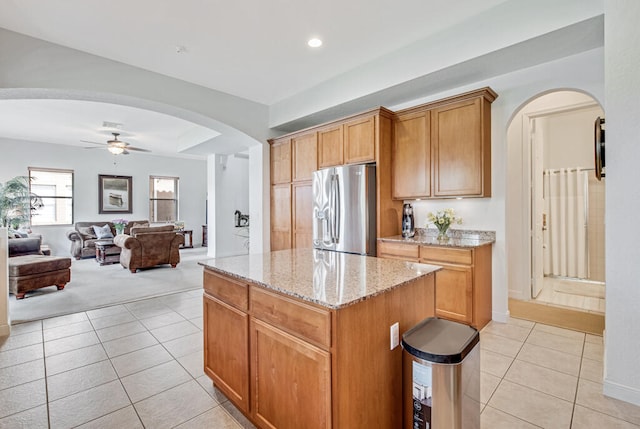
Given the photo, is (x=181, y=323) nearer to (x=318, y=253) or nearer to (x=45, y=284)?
(x=318, y=253)

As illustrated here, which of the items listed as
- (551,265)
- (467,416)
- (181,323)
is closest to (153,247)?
(181,323)

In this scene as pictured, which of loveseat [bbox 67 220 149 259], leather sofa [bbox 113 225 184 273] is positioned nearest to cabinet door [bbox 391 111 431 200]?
leather sofa [bbox 113 225 184 273]

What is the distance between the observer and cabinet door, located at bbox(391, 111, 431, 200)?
3.54 metres

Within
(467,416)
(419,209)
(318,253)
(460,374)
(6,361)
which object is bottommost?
(6,361)

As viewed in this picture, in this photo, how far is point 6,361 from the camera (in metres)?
2.59

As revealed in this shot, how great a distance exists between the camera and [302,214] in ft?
15.3

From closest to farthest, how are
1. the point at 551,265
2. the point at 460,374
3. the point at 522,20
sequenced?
the point at 460,374 → the point at 522,20 → the point at 551,265

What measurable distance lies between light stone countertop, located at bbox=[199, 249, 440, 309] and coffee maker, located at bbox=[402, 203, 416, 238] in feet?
5.47

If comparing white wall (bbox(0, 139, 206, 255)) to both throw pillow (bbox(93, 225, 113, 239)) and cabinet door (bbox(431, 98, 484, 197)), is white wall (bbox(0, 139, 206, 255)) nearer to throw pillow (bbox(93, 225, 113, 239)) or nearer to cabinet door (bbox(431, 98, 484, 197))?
throw pillow (bbox(93, 225, 113, 239))

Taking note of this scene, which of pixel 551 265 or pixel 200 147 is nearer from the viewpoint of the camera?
pixel 551 265

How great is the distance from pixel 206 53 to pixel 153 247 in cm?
436

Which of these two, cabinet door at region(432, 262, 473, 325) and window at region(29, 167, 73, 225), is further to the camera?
window at region(29, 167, 73, 225)

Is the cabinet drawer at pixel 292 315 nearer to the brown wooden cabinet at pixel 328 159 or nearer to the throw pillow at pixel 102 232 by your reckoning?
the brown wooden cabinet at pixel 328 159

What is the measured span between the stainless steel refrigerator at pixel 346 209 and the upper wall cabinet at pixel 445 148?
44 centimetres
